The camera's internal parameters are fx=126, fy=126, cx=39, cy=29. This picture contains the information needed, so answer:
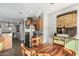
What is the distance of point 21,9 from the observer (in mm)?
2006

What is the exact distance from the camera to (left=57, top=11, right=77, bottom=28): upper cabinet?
1.97m

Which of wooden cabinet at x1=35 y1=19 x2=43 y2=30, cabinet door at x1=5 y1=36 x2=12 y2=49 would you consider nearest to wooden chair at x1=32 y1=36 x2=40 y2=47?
wooden cabinet at x1=35 y1=19 x2=43 y2=30

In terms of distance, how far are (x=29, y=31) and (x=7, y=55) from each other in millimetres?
522

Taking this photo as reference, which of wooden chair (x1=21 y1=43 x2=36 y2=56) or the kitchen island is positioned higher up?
the kitchen island

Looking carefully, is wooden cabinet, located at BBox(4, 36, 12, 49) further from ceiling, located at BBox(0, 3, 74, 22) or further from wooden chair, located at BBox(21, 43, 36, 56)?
ceiling, located at BBox(0, 3, 74, 22)

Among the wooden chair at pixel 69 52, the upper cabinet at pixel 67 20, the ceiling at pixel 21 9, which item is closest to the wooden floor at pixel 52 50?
the wooden chair at pixel 69 52

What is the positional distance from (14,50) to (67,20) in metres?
0.98

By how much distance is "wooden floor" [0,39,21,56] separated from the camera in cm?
201

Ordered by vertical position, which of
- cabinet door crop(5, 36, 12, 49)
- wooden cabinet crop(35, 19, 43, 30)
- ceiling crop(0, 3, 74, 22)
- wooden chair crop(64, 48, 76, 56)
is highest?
ceiling crop(0, 3, 74, 22)

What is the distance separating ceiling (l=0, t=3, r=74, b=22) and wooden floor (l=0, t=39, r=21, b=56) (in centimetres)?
36

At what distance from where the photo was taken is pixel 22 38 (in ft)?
6.73

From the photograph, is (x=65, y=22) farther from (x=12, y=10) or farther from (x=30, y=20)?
(x=12, y=10)

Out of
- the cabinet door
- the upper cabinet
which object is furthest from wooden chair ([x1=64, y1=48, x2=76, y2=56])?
the cabinet door

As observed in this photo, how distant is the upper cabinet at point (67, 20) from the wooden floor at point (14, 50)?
0.72m
